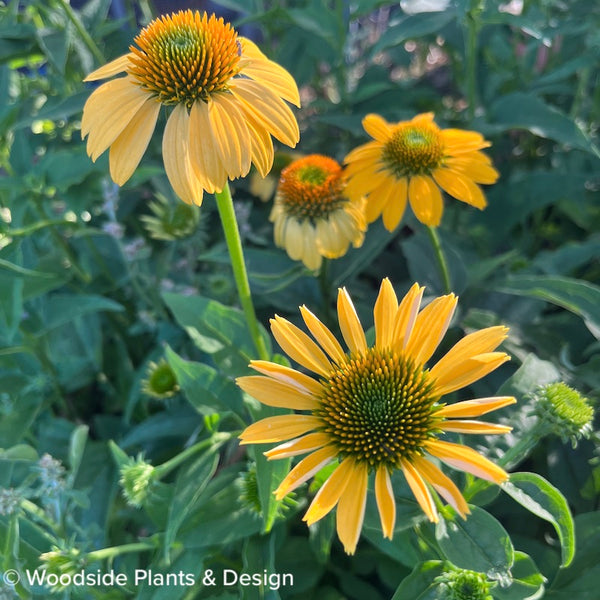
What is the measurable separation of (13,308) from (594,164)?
1.34 meters

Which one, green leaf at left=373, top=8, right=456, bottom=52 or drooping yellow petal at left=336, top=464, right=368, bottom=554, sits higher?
green leaf at left=373, top=8, right=456, bottom=52

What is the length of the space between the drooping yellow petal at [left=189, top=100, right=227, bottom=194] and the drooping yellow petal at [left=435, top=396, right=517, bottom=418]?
1.12 ft

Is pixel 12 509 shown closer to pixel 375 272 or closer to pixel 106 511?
pixel 106 511

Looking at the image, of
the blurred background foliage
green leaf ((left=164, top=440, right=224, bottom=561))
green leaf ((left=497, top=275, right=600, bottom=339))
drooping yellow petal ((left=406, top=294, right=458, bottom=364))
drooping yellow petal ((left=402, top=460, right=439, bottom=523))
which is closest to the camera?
drooping yellow petal ((left=402, top=460, right=439, bottom=523))

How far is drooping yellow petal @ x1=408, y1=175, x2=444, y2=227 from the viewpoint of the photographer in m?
0.88

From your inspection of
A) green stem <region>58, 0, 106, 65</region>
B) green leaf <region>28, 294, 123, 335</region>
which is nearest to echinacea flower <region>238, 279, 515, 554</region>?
green leaf <region>28, 294, 123, 335</region>

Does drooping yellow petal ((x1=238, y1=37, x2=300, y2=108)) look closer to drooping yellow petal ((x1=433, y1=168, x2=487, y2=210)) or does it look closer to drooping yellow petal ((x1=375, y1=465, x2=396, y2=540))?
drooping yellow petal ((x1=433, y1=168, x2=487, y2=210))

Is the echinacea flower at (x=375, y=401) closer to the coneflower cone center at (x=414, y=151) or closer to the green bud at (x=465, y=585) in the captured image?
the green bud at (x=465, y=585)

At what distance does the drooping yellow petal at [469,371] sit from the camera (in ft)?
2.00

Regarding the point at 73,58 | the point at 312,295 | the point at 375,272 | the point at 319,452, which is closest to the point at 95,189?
the point at 73,58

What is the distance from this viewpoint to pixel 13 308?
0.95 m

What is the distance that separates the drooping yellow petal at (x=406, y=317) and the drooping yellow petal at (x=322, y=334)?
2.7 inches

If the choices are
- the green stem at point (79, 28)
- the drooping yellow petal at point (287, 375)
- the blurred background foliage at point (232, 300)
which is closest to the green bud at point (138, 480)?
the blurred background foliage at point (232, 300)

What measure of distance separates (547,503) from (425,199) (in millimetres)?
447
